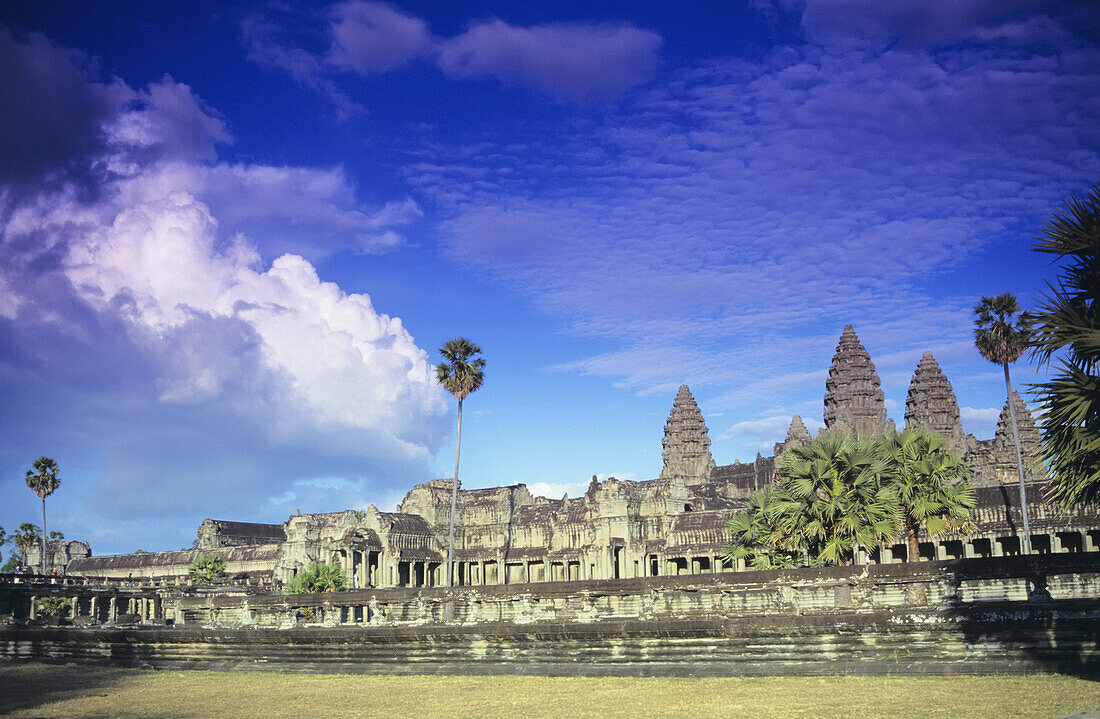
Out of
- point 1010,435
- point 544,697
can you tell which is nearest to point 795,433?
point 1010,435

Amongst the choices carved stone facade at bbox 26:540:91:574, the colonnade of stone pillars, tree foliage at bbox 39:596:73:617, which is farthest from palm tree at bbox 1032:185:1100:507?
carved stone facade at bbox 26:540:91:574

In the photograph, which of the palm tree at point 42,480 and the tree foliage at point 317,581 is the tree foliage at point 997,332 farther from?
the palm tree at point 42,480

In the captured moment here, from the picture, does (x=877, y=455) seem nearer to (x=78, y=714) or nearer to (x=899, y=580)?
(x=899, y=580)

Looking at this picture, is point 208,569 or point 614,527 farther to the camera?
point 208,569

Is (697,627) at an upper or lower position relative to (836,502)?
lower

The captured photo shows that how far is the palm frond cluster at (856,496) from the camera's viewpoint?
93.6 feet

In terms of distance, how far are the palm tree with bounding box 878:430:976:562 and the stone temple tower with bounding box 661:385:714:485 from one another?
276ft

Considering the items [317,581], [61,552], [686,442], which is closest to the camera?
[317,581]

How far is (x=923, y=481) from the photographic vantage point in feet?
110

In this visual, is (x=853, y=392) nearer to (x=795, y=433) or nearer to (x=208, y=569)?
(x=795, y=433)

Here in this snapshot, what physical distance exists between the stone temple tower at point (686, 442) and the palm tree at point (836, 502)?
8813 cm

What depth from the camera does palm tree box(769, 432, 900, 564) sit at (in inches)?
1115

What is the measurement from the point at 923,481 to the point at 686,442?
88134 mm

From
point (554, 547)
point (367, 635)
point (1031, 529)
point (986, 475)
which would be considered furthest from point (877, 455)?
point (986, 475)
